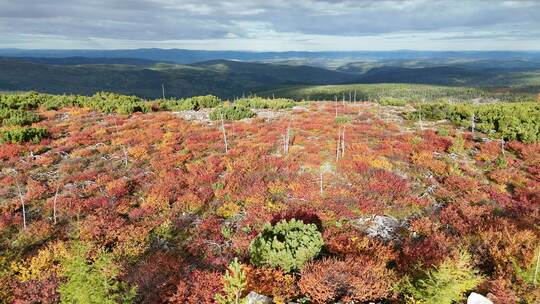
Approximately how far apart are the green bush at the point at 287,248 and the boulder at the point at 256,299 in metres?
1.77

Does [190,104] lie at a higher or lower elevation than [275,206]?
higher

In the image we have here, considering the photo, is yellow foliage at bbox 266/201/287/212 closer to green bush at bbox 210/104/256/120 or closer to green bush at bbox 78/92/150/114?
green bush at bbox 210/104/256/120

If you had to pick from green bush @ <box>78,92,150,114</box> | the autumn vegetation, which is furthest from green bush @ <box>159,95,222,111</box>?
the autumn vegetation

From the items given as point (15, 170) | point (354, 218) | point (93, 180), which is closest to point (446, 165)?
point (354, 218)

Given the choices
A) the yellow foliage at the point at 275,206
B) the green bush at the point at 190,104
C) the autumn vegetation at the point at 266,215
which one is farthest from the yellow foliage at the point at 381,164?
the green bush at the point at 190,104

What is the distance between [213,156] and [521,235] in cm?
1751

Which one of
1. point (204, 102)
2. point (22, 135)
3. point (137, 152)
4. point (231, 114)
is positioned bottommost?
point (137, 152)

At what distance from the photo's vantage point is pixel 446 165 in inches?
859

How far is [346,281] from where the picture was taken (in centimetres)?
966

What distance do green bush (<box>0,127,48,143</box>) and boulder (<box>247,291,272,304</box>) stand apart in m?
25.1

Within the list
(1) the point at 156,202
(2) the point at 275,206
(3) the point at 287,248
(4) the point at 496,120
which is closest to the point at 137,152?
(1) the point at 156,202

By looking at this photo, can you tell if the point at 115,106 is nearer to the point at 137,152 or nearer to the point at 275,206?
the point at 137,152

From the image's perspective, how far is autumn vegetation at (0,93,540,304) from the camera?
9812 millimetres

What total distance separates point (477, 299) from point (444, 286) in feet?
2.59
